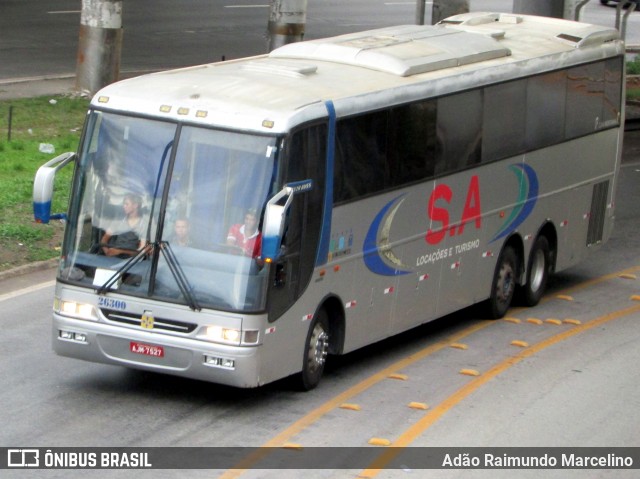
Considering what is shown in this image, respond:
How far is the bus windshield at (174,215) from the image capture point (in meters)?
11.4

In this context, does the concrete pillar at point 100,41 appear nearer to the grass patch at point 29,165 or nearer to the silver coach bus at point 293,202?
the grass patch at point 29,165

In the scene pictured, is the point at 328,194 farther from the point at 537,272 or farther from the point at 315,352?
the point at 537,272

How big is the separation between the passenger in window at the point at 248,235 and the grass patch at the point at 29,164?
18.9ft

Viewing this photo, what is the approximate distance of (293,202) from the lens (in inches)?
463

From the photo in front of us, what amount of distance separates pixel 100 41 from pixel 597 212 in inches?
398

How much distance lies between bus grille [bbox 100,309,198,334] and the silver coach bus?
17 mm

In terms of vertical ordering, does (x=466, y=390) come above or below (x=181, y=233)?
below

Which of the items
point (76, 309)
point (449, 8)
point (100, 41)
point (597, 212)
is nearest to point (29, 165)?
point (100, 41)

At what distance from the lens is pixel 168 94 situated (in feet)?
39.1

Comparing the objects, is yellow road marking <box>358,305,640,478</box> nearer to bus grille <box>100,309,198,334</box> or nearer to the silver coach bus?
the silver coach bus

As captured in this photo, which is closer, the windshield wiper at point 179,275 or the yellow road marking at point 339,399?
the yellow road marking at point 339,399

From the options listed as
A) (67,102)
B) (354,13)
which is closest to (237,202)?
(67,102)

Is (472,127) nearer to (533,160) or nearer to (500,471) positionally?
(533,160)

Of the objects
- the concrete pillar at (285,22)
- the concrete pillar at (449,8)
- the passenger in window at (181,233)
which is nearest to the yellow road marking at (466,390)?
the passenger in window at (181,233)
